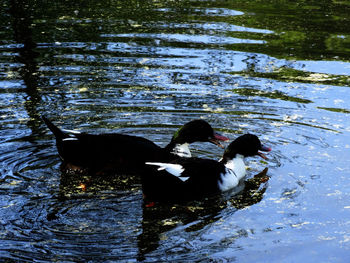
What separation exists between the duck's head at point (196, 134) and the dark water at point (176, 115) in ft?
1.10

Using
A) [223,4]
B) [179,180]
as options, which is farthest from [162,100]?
[223,4]

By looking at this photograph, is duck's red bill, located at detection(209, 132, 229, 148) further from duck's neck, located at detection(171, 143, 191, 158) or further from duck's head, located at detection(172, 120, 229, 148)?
duck's neck, located at detection(171, 143, 191, 158)

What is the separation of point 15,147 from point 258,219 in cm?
338

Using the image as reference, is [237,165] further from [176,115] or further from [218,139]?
[176,115]

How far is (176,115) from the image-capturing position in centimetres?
881

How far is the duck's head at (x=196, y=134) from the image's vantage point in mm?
7355

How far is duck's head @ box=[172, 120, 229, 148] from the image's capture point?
7.36 m

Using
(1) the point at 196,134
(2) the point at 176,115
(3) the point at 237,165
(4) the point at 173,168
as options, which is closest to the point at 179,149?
(1) the point at 196,134

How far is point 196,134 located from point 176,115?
1421 mm

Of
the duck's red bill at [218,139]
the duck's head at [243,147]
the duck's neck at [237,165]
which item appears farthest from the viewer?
the duck's red bill at [218,139]

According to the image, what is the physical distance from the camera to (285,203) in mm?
6133

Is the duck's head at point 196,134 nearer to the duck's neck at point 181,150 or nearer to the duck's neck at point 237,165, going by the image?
the duck's neck at point 181,150

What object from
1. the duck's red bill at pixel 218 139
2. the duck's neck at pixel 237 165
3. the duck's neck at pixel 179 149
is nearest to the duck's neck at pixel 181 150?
the duck's neck at pixel 179 149

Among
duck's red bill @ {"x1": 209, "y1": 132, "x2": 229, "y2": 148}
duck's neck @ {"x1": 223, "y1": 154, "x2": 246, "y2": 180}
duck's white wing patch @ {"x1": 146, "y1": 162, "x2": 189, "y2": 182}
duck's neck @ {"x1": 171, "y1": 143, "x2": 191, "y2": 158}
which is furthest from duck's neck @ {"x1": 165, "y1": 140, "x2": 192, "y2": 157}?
duck's white wing patch @ {"x1": 146, "y1": 162, "x2": 189, "y2": 182}
